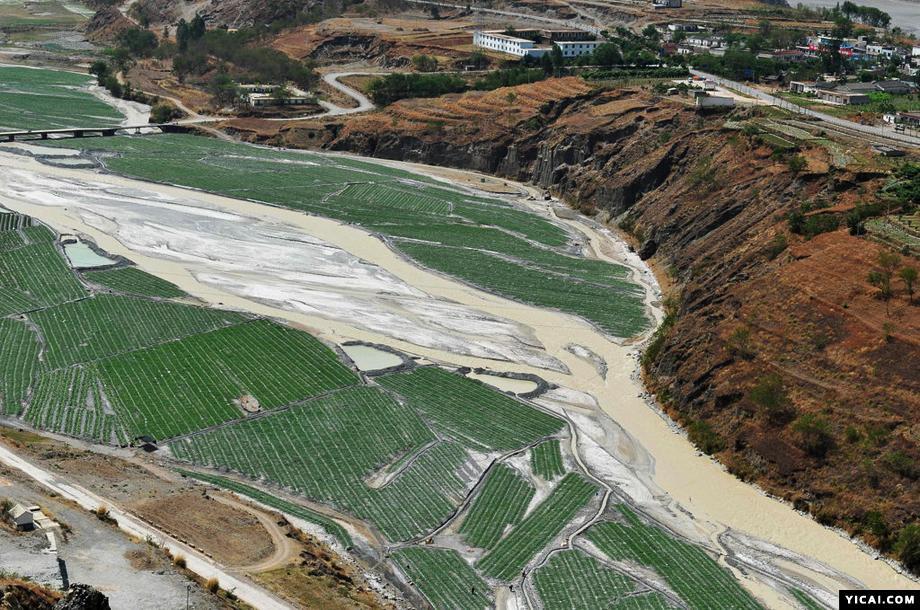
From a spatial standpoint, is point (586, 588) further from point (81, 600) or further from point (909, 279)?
point (909, 279)

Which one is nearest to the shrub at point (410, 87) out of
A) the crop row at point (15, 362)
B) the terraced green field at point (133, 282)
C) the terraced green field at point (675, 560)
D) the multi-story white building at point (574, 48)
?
the multi-story white building at point (574, 48)

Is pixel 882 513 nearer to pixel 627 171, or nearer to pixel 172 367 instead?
pixel 172 367

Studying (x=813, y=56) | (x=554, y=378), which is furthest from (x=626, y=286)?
(x=813, y=56)

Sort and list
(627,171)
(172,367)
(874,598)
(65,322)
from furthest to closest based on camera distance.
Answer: (627,171) → (65,322) → (172,367) → (874,598)

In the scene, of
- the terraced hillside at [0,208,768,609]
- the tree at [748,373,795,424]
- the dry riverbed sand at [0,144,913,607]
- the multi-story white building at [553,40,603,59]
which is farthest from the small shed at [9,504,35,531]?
the multi-story white building at [553,40,603,59]

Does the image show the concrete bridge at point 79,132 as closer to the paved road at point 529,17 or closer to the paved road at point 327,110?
the paved road at point 327,110

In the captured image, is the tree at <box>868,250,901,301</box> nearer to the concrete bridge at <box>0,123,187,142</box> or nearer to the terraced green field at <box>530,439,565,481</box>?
the terraced green field at <box>530,439,565,481</box>
